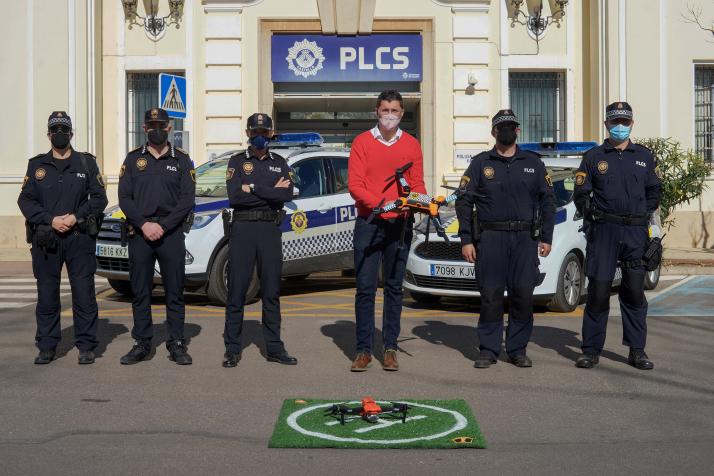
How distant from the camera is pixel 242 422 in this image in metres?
6.65

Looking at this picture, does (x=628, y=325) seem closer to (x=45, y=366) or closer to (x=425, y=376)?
(x=425, y=376)

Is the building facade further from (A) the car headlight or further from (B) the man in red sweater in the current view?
(B) the man in red sweater

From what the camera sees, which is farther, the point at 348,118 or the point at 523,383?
the point at 348,118

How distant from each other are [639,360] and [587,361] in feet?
1.27

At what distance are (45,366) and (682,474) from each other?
16.5 feet

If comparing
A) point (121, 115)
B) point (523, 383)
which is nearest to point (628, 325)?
point (523, 383)

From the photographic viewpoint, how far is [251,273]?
8.82m

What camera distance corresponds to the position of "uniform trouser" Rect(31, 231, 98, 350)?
875 centimetres

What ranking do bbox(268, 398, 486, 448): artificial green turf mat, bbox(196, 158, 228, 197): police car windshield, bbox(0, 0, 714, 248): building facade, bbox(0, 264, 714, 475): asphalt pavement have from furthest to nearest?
bbox(0, 0, 714, 248): building facade, bbox(196, 158, 228, 197): police car windshield, bbox(268, 398, 486, 448): artificial green turf mat, bbox(0, 264, 714, 475): asphalt pavement

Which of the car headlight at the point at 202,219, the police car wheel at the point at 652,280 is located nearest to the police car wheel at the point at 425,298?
the car headlight at the point at 202,219

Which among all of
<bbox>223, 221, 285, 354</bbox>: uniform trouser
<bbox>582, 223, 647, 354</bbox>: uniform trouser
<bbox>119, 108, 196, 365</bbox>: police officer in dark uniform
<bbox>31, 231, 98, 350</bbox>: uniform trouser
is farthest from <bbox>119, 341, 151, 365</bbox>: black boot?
<bbox>582, 223, 647, 354</bbox>: uniform trouser

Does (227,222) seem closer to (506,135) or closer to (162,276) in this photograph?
(162,276)

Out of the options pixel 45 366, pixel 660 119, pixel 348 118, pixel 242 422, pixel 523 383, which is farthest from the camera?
pixel 348 118

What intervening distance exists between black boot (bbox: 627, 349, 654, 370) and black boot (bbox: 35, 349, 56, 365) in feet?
14.6
